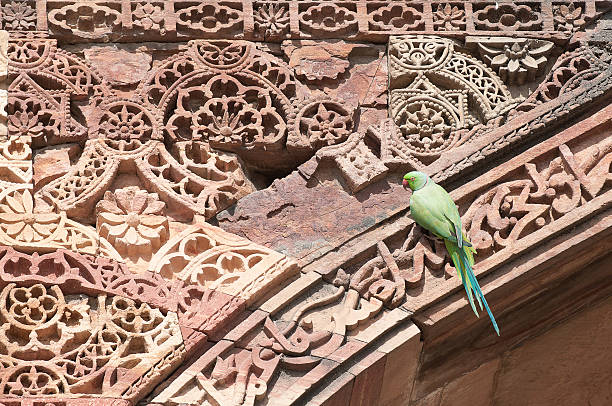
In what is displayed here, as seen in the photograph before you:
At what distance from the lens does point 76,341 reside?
8.16m

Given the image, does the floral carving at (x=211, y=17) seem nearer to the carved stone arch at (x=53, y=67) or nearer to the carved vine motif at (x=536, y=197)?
the carved stone arch at (x=53, y=67)

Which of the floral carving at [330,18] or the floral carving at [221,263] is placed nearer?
the floral carving at [221,263]

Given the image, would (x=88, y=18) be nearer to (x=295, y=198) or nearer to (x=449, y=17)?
(x=295, y=198)

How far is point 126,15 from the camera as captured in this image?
9797 millimetres

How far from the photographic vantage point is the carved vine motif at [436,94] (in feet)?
30.6

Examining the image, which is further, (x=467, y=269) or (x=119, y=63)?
(x=119, y=63)

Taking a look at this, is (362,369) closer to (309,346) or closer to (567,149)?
(309,346)

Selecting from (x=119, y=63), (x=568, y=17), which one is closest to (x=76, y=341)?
(x=119, y=63)

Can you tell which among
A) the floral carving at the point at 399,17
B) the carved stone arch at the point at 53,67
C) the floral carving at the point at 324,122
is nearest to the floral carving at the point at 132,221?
the carved stone arch at the point at 53,67

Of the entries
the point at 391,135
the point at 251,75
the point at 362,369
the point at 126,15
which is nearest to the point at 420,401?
the point at 362,369

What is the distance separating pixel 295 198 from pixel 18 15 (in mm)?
2016

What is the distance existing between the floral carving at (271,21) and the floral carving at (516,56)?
1.13m

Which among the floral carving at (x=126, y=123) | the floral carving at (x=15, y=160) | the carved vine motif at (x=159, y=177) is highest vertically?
the floral carving at (x=126, y=123)

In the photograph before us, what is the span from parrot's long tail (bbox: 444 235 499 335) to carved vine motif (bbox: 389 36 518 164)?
81 centimetres
